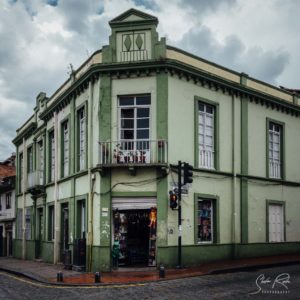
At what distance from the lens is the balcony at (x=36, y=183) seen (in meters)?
27.8

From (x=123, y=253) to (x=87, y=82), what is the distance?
7.06 m

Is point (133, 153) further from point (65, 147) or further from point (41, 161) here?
point (41, 161)

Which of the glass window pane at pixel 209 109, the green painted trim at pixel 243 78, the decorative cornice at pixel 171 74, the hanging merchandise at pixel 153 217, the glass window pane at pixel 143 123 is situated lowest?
the hanging merchandise at pixel 153 217

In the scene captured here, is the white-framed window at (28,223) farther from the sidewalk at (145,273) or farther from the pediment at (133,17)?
the pediment at (133,17)

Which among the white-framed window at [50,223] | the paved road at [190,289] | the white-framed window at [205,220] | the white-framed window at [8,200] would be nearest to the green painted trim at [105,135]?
the paved road at [190,289]

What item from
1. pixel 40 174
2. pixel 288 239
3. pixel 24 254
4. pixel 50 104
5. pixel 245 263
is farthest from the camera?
pixel 24 254

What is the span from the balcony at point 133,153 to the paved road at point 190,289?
4.94m

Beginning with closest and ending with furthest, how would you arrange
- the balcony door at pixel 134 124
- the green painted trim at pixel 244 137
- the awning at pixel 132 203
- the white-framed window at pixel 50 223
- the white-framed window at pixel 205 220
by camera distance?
1. the awning at pixel 132 203
2. the balcony door at pixel 134 124
3. the white-framed window at pixel 205 220
4. the green painted trim at pixel 244 137
5. the white-framed window at pixel 50 223

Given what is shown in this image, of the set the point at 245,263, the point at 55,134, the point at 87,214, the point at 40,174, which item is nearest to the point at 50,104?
the point at 55,134

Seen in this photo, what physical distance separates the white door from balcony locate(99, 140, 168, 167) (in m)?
7.38

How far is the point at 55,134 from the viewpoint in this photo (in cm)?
2575

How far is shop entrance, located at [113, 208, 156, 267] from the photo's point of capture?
19.8m

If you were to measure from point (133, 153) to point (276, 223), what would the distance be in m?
8.64

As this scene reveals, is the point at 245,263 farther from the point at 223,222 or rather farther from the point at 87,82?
the point at 87,82
